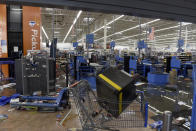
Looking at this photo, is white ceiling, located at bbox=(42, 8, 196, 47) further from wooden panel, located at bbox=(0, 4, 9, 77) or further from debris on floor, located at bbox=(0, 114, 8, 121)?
debris on floor, located at bbox=(0, 114, 8, 121)

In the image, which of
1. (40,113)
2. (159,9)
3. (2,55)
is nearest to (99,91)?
(40,113)

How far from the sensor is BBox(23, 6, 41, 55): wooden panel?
7.59m

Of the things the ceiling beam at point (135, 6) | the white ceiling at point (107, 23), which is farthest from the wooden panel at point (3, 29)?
the ceiling beam at point (135, 6)

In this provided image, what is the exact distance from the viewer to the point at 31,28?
7.70 meters

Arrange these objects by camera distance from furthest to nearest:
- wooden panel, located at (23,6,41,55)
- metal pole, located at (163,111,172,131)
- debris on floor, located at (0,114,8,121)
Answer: wooden panel, located at (23,6,41,55)
debris on floor, located at (0,114,8,121)
metal pole, located at (163,111,172,131)

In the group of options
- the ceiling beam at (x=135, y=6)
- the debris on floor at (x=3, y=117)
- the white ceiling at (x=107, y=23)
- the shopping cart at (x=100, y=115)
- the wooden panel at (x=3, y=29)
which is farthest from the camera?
the white ceiling at (x=107, y=23)

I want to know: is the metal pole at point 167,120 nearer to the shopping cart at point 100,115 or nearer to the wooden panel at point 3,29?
the shopping cart at point 100,115

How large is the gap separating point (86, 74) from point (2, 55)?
4.55 m

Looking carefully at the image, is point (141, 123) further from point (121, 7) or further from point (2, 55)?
point (2, 55)

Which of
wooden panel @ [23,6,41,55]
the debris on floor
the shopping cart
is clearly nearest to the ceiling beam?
the shopping cart

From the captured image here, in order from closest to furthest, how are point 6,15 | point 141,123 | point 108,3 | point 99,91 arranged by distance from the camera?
1. point 141,123
2. point 99,91
3. point 108,3
4. point 6,15

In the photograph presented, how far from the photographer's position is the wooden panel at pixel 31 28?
759 centimetres

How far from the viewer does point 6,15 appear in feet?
24.7

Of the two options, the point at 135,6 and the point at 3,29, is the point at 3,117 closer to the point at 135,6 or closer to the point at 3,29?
the point at 135,6
